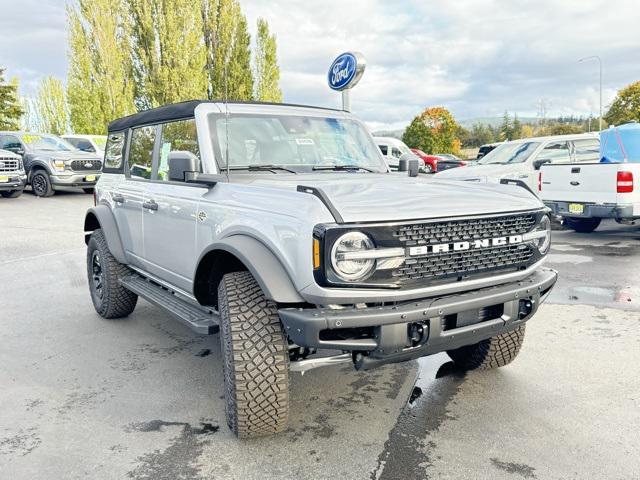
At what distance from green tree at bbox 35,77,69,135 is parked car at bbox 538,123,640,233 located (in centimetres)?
3505

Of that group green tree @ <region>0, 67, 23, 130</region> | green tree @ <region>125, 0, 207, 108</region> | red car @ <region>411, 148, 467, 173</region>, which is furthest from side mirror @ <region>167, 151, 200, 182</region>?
green tree @ <region>0, 67, 23, 130</region>

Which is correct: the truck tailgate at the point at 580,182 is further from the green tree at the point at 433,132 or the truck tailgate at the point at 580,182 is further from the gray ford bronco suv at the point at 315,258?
the green tree at the point at 433,132

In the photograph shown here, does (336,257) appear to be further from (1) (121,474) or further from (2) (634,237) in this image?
(2) (634,237)

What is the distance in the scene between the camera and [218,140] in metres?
3.84

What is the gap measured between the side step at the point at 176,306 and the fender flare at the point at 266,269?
60cm

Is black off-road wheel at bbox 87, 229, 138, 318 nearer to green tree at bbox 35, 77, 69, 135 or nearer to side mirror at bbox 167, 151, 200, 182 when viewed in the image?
side mirror at bbox 167, 151, 200, 182

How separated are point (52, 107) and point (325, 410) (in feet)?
132

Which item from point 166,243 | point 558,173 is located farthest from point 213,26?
point 166,243

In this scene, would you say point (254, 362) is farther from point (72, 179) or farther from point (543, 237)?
point (72, 179)

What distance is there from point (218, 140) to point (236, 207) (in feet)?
2.78

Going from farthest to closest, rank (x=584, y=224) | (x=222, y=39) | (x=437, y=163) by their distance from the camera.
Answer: (x=222, y=39)
(x=437, y=163)
(x=584, y=224)

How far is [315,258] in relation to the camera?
260 cm

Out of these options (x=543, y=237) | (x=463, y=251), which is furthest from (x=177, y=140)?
(x=543, y=237)

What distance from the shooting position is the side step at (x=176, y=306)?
3.38m
